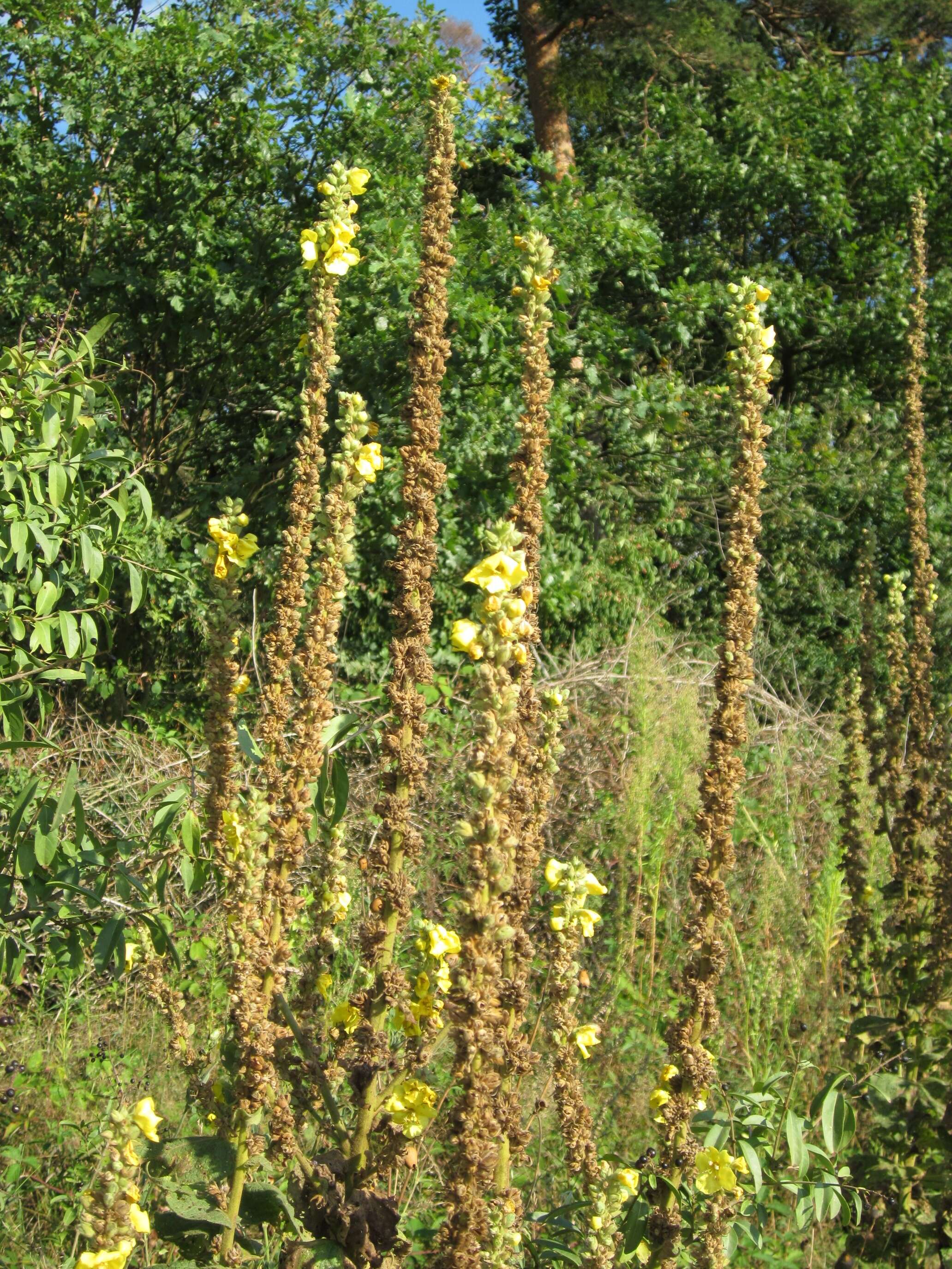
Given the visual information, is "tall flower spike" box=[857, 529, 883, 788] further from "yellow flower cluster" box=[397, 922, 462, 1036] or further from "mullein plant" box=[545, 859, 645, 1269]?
"yellow flower cluster" box=[397, 922, 462, 1036]

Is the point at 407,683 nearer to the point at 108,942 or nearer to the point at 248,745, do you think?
the point at 248,745

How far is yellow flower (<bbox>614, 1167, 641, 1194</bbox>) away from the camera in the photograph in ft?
6.23

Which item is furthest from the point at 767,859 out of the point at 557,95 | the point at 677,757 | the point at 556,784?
the point at 557,95

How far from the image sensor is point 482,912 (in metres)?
1.33

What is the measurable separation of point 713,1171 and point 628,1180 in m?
0.14

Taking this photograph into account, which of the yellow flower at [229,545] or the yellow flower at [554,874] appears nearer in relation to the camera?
the yellow flower at [229,545]

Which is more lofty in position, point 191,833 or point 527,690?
point 527,690

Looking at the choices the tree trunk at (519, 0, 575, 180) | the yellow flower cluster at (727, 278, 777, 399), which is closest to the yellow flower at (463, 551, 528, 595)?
the yellow flower cluster at (727, 278, 777, 399)

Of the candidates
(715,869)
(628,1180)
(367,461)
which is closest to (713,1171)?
(628,1180)

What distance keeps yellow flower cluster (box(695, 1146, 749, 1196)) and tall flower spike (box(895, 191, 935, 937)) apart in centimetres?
122

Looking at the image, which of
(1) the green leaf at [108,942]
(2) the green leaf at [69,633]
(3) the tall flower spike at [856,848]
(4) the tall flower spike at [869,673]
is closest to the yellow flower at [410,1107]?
(1) the green leaf at [108,942]

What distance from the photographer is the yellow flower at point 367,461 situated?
184cm

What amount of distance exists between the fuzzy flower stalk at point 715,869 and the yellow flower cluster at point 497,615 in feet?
1.97

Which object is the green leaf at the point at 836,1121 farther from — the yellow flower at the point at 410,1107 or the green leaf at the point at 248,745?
the green leaf at the point at 248,745
